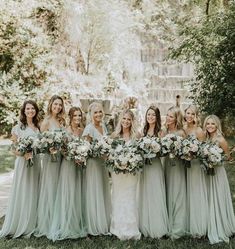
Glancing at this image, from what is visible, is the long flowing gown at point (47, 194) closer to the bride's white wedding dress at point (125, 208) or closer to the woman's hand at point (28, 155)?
the woman's hand at point (28, 155)

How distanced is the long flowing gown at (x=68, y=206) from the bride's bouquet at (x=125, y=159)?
592 mm

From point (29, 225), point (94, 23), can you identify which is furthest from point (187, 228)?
point (94, 23)

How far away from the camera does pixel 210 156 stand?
5.53 m

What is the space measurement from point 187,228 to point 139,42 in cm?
1491

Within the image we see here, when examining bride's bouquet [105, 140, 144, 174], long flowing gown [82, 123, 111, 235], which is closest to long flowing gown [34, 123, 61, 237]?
long flowing gown [82, 123, 111, 235]

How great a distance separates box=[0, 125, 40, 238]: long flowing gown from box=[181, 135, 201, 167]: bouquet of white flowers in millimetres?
2135

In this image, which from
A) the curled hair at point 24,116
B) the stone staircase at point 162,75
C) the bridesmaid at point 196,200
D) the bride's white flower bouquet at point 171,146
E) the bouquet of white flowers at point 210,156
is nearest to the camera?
the bouquet of white flowers at point 210,156

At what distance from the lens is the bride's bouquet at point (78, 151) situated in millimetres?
5695

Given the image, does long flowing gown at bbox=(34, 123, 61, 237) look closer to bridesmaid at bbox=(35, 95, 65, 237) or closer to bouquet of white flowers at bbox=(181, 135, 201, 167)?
bridesmaid at bbox=(35, 95, 65, 237)

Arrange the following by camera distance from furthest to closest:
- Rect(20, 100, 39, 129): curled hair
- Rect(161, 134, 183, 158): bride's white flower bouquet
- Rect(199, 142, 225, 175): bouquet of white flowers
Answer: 1. Rect(20, 100, 39, 129): curled hair
2. Rect(161, 134, 183, 158): bride's white flower bouquet
3. Rect(199, 142, 225, 175): bouquet of white flowers

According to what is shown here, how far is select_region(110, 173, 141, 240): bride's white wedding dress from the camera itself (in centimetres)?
586

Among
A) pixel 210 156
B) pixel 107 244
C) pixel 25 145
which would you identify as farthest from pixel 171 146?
pixel 25 145

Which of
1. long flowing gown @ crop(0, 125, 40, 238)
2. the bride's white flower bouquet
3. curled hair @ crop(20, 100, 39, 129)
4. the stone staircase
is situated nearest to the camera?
the bride's white flower bouquet

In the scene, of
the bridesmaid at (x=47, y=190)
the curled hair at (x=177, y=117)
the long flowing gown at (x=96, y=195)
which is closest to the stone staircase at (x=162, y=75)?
the curled hair at (x=177, y=117)
